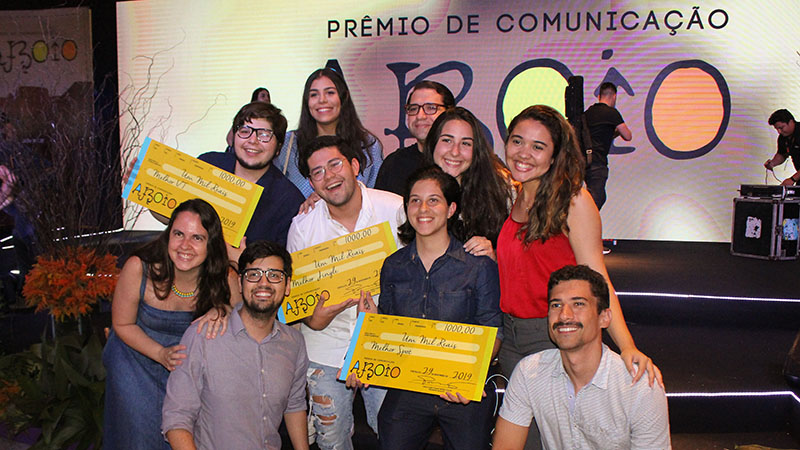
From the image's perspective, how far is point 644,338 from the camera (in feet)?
15.8

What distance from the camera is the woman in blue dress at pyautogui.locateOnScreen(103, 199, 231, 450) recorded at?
268 cm

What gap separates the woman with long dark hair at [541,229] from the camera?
2.43m

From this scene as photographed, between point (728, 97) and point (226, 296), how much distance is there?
684cm

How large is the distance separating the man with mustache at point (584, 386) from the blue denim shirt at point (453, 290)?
283 mm

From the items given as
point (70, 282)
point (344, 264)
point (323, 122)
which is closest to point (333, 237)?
point (344, 264)

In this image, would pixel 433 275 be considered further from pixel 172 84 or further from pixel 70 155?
pixel 172 84

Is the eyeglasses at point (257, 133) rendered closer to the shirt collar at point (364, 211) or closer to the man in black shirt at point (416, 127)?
the shirt collar at point (364, 211)

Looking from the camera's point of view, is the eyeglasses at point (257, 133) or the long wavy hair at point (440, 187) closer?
the long wavy hair at point (440, 187)

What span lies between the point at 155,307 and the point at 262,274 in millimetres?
510

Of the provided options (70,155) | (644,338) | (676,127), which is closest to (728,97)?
(676,127)

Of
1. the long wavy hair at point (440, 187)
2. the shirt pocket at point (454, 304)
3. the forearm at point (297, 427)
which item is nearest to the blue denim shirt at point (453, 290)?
the shirt pocket at point (454, 304)

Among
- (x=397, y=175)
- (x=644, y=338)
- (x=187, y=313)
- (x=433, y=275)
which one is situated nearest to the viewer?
(x=433, y=275)

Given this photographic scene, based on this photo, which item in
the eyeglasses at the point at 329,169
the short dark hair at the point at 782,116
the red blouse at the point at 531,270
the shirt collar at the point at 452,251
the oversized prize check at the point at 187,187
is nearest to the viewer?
the red blouse at the point at 531,270

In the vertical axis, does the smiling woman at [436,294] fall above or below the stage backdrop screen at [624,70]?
below
